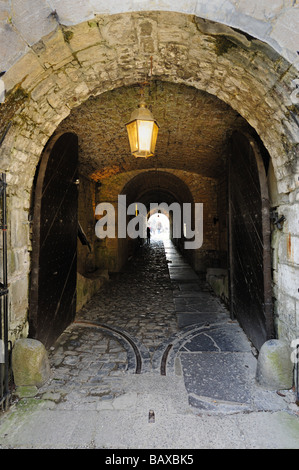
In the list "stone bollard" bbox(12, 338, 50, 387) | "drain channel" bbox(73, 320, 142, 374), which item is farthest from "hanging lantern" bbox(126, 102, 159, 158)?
"drain channel" bbox(73, 320, 142, 374)

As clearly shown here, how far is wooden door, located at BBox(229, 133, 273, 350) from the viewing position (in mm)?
2949

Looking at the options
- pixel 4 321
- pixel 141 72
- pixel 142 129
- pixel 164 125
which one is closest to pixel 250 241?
pixel 142 129

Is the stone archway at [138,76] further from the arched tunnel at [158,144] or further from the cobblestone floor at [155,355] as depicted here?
the cobblestone floor at [155,355]

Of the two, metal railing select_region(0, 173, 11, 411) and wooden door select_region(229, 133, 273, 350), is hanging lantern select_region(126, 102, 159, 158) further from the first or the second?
metal railing select_region(0, 173, 11, 411)

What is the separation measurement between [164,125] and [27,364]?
13.7 feet

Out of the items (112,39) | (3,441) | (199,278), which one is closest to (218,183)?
(199,278)

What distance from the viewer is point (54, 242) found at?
142 inches

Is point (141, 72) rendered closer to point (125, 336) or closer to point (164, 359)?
point (164, 359)

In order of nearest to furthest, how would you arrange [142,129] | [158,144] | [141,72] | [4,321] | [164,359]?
[4,321]
[141,72]
[142,129]
[164,359]
[158,144]

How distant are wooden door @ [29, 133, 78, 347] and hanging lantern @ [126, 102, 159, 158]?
1154 millimetres

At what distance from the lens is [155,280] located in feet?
26.4

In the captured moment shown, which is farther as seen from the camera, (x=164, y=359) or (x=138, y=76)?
Result: (x=164, y=359)

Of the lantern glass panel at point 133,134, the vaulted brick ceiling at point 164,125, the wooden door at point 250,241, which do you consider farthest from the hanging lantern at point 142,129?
the wooden door at point 250,241

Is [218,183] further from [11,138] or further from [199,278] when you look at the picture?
[11,138]
